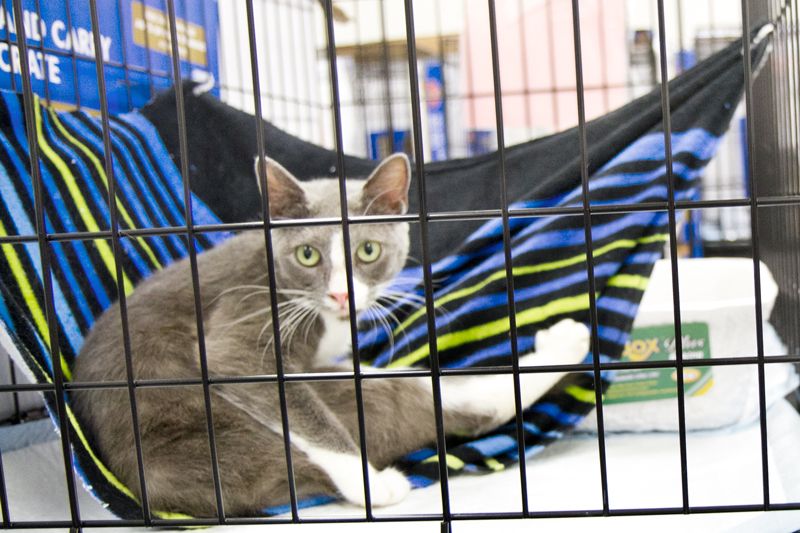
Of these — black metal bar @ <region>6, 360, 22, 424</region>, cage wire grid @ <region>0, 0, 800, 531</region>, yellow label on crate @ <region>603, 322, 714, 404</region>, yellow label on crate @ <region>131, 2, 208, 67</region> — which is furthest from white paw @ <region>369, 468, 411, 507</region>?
yellow label on crate @ <region>131, 2, 208, 67</region>

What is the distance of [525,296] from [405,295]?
0.55 feet

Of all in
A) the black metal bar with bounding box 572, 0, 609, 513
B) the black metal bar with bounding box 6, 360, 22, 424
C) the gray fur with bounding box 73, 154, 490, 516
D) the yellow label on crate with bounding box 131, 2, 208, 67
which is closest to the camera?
the black metal bar with bounding box 572, 0, 609, 513

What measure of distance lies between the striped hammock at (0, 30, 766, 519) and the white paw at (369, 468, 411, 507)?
0.15 ft

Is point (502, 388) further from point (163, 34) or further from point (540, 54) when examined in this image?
point (540, 54)

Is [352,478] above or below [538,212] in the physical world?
below

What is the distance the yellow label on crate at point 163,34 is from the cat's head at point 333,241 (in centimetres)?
47

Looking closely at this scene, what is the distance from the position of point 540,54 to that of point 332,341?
147 cm

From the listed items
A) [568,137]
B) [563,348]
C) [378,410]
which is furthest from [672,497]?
[568,137]

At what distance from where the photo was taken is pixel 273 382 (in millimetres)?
825

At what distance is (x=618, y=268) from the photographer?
105 cm

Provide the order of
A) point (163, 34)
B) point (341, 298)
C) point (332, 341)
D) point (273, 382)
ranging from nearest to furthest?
point (273, 382), point (341, 298), point (332, 341), point (163, 34)

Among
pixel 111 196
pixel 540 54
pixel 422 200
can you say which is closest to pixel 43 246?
pixel 111 196

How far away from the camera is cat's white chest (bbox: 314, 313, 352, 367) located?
41.0 inches

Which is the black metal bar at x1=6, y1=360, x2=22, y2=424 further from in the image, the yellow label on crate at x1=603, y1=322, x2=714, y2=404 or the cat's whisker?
the yellow label on crate at x1=603, y1=322, x2=714, y2=404
